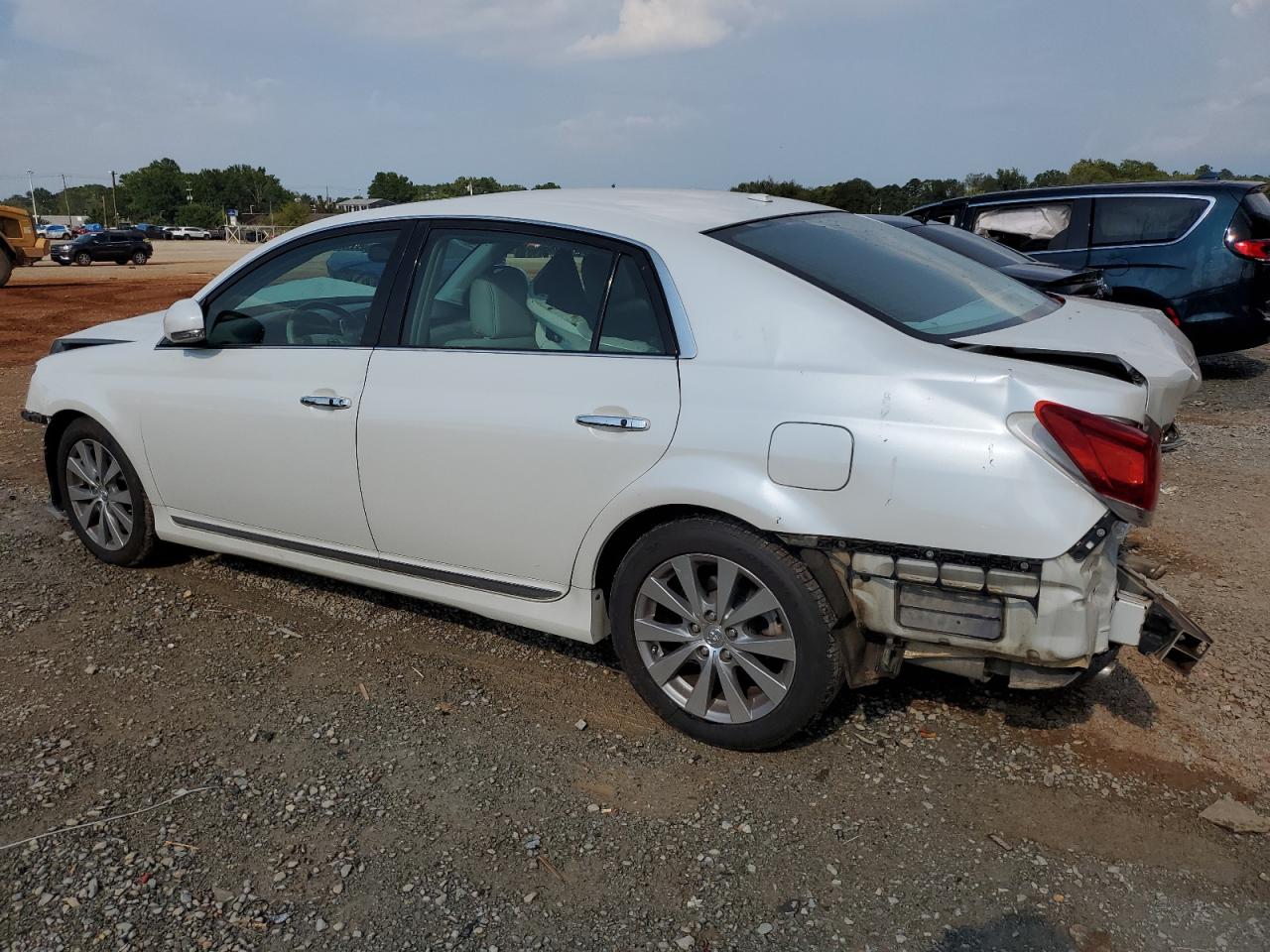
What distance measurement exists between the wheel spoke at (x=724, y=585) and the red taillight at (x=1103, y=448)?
969 mm

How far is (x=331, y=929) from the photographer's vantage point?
2.53m

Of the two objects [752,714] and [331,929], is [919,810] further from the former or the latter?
[331,929]

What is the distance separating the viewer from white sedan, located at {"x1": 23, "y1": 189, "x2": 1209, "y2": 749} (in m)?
2.75

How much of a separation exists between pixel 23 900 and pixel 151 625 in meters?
1.78

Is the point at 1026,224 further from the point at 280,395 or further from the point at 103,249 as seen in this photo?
the point at 103,249

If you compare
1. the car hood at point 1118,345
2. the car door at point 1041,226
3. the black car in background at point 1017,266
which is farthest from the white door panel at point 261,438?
the car door at point 1041,226

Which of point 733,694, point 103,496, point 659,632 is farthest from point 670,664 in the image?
point 103,496

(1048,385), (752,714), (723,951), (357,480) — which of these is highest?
(1048,385)

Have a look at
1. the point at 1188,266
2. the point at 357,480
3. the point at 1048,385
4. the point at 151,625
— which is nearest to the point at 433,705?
the point at 357,480

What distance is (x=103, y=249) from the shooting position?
123 feet

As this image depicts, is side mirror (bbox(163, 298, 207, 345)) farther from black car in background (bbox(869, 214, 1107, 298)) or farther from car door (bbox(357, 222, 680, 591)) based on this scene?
black car in background (bbox(869, 214, 1107, 298))

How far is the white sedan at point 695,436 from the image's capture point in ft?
9.03

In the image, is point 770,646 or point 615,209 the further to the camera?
point 615,209

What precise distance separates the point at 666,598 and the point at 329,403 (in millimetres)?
1501
